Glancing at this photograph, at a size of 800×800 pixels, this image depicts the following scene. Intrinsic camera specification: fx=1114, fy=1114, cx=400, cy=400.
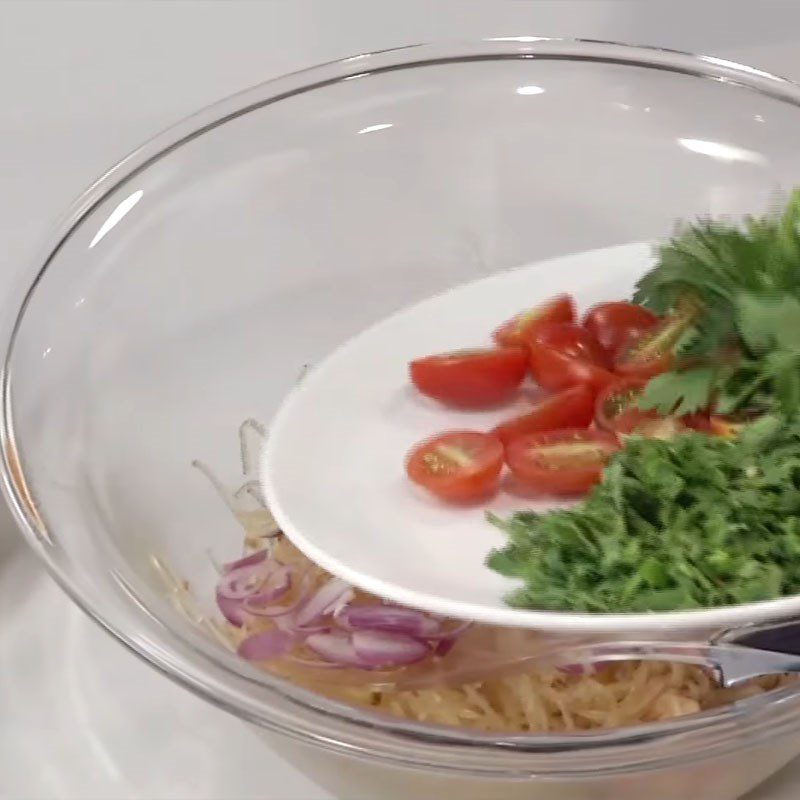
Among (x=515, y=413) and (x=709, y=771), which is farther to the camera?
(x=515, y=413)

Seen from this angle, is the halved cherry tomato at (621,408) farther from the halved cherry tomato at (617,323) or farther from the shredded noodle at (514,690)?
the shredded noodle at (514,690)

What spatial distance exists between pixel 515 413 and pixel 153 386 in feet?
0.95

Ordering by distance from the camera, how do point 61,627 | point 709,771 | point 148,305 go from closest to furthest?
point 709,771, point 61,627, point 148,305

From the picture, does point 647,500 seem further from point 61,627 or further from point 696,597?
point 61,627

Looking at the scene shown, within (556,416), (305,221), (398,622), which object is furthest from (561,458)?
(305,221)

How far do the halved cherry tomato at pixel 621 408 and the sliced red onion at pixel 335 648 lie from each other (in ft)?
0.82

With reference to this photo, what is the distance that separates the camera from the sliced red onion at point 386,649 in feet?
2.26

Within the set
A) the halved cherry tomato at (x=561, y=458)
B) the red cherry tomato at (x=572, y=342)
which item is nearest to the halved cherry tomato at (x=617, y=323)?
the red cherry tomato at (x=572, y=342)

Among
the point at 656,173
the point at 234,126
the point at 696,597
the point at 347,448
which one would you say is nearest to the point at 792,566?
the point at 696,597

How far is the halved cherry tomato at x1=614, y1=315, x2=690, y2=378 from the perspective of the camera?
32.5 inches

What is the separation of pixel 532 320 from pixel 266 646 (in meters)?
0.37

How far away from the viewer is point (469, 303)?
0.98 metres

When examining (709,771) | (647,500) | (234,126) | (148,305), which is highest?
(234,126)

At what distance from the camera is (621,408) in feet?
2.69
